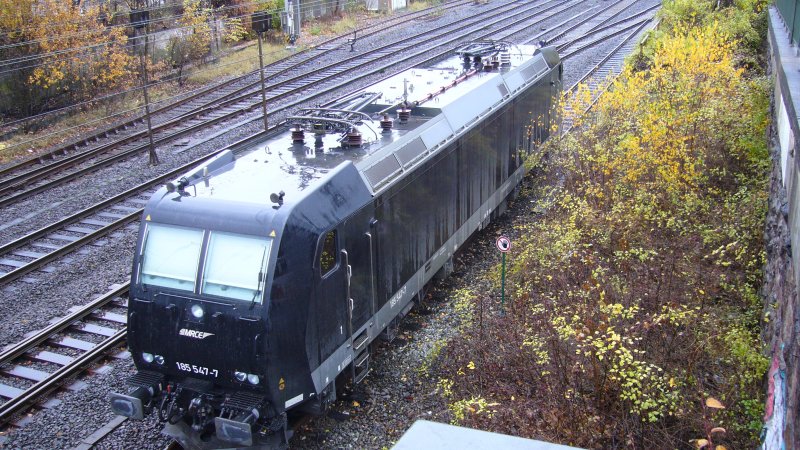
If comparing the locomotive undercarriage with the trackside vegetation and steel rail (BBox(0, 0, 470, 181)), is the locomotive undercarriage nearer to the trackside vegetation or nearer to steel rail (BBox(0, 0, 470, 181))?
the trackside vegetation

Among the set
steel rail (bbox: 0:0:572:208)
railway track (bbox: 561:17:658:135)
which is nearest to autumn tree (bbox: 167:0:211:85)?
steel rail (bbox: 0:0:572:208)

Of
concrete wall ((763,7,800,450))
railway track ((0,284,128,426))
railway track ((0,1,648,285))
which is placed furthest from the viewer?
railway track ((0,1,648,285))

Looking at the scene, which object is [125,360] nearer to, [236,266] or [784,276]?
[236,266]

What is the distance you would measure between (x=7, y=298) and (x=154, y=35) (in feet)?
64.0

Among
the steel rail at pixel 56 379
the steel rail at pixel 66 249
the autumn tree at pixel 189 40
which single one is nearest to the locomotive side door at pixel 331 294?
the steel rail at pixel 56 379

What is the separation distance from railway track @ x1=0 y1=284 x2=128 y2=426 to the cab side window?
4.70 meters

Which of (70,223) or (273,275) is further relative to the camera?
(70,223)

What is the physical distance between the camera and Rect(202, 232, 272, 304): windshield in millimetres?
8016

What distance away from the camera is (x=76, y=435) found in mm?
9312

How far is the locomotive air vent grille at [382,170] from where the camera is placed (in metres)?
9.84

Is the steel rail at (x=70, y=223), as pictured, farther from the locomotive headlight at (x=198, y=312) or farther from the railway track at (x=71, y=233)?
the locomotive headlight at (x=198, y=312)

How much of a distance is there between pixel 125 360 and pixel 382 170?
507cm

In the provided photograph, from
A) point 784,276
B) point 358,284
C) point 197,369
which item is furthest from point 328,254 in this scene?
point 784,276

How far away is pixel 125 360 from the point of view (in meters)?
11.0
